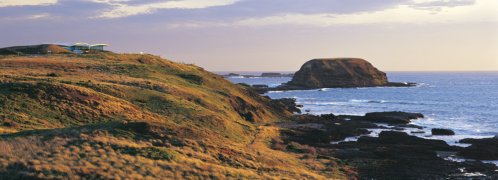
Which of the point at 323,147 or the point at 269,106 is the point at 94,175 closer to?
the point at 323,147

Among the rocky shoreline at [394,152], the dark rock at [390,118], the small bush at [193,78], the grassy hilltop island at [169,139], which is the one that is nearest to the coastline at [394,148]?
the rocky shoreline at [394,152]

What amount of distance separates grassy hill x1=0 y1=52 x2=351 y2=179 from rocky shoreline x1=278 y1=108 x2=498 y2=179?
3105 mm

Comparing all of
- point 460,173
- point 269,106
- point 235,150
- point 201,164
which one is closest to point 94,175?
point 201,164

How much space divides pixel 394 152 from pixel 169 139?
23.1 m

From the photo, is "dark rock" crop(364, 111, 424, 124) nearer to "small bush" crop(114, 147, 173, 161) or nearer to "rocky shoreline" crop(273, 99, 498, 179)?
"rocky shoreline" crop(273, 99, 498, 179)

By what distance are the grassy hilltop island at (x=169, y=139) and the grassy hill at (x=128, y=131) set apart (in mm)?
98

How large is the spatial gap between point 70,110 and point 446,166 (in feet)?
113

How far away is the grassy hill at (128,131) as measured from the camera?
1104 inches

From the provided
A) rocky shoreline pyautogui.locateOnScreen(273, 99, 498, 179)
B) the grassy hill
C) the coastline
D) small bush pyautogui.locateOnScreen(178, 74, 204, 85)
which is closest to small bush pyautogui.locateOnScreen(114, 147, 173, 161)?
the grassy hill

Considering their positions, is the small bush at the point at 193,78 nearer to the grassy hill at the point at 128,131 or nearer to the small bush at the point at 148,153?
the grassy hill at the point at 128,131

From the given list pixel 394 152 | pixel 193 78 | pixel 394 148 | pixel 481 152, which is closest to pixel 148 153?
pixel 394 152

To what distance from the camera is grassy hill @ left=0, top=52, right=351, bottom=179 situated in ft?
92.0

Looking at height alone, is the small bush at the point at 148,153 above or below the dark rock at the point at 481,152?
above

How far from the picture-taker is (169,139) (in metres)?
35.2
